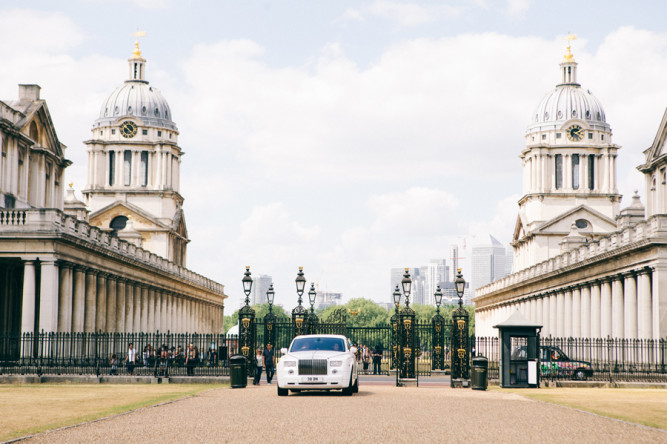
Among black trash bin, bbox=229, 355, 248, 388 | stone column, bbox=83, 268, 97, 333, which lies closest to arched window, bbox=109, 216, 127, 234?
stone column, bbox=83, 268, 97, 333

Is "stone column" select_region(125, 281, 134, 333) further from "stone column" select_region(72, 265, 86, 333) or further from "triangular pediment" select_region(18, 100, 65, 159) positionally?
"stone column" select_region(72, 265, 86, 333)

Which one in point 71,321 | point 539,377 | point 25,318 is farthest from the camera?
point 71,321

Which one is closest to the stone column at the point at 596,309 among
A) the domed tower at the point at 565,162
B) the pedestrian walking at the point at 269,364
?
the pedestrian walking at the point at 269,364

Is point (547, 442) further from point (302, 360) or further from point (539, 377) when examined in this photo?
point (539, 377)

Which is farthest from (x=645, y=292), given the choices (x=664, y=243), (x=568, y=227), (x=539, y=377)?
(x=568, y=227)

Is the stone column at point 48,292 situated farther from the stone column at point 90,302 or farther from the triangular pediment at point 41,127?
the triangular pediment at point 41,127

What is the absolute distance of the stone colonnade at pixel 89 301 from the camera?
52.0 meters

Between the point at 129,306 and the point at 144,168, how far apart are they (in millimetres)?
50456

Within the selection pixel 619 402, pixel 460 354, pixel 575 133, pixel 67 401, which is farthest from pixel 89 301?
pixel 575 133

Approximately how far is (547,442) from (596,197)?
103883 mm

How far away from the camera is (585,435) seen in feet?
69.4

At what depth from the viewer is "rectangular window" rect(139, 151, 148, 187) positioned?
12119 centimetres

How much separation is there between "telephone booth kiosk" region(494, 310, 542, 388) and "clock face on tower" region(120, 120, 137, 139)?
3413 inches

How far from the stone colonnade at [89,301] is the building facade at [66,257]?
5cm
